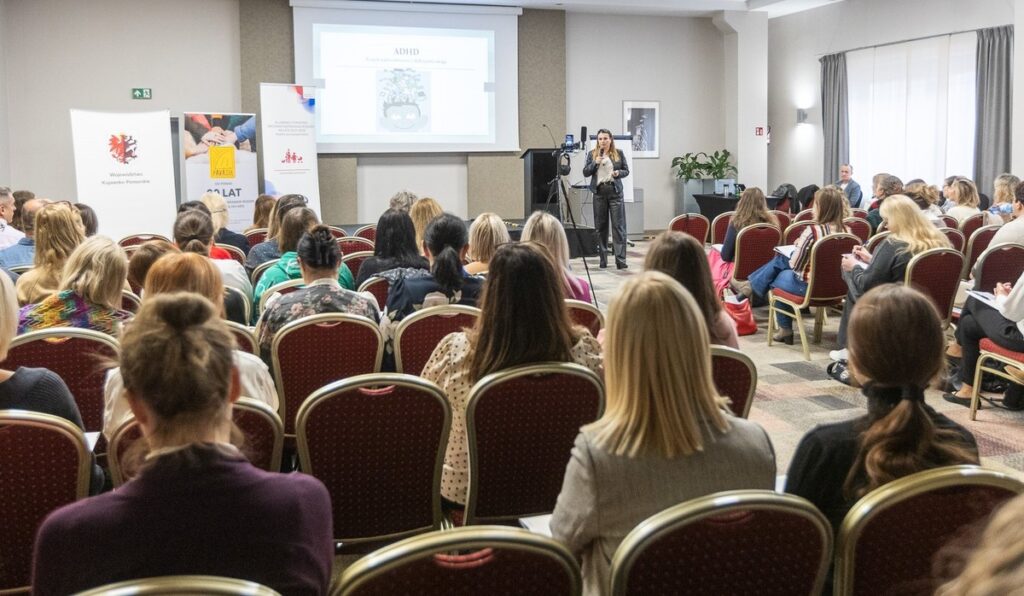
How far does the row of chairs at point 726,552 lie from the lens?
1341 millimetres

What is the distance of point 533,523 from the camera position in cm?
225

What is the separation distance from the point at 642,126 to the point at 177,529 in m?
13.5

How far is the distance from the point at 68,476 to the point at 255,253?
3.81 m

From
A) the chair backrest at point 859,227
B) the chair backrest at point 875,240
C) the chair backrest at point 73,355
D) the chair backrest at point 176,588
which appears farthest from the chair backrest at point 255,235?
the chair backrest at point 176,588

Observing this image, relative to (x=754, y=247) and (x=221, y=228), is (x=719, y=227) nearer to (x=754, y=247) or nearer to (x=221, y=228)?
(x=754, y=247)

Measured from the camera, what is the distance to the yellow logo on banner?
36.3 ft

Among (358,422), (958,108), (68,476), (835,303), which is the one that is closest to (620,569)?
(358,422)

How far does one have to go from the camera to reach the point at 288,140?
11578 millimetres

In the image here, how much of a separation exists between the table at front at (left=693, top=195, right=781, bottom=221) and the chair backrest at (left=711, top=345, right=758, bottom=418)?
10387mm

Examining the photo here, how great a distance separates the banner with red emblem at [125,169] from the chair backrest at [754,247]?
6.99 meters

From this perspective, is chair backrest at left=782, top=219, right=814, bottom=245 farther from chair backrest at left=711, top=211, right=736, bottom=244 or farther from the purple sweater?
the purple sweater

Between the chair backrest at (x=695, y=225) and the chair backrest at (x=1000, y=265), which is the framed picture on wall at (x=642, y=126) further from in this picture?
the chair backrest at (x=1000, y=265)

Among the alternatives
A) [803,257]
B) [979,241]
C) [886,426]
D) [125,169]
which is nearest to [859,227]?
[979,241]

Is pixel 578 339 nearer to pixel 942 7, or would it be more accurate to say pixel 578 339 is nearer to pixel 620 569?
pixel 620 569
